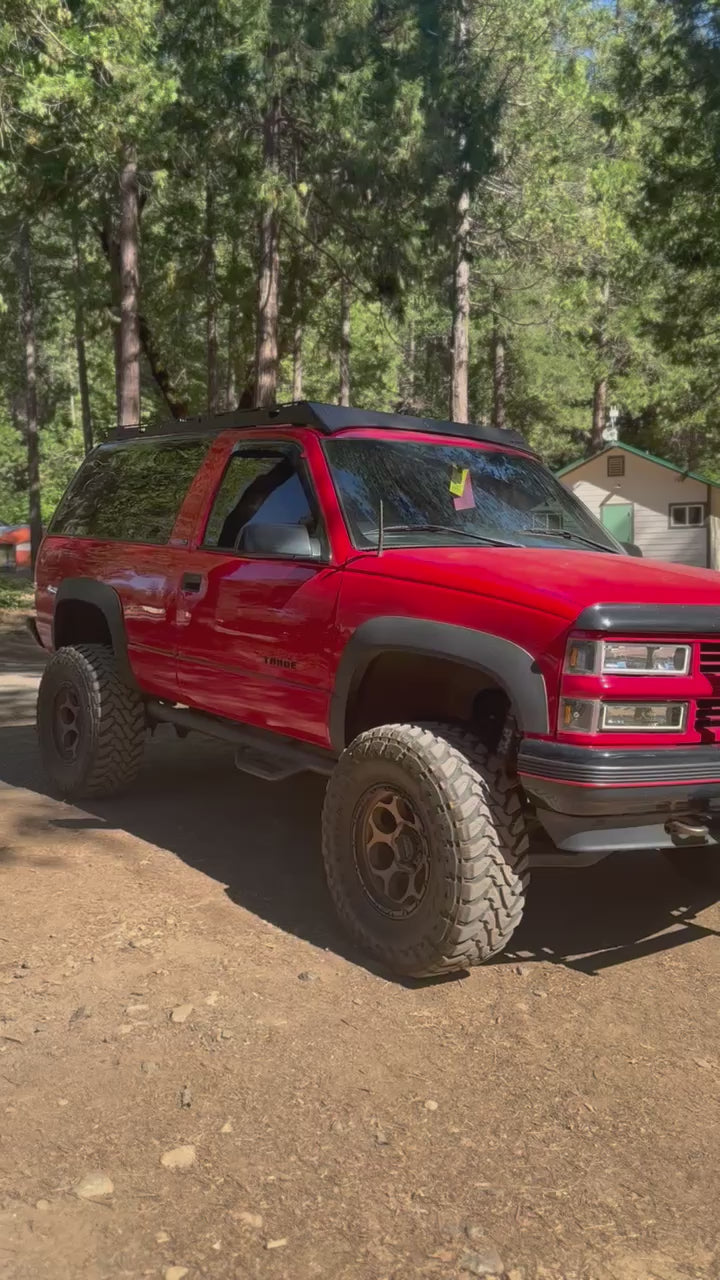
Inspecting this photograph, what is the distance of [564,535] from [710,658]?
4.59 ft

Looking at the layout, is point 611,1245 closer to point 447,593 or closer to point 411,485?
point 447,593

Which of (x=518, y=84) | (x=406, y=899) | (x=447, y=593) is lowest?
(x=406, y=899)

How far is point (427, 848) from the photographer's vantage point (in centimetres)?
383

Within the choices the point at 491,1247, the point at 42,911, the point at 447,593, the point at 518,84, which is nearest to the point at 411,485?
the point at 447,593

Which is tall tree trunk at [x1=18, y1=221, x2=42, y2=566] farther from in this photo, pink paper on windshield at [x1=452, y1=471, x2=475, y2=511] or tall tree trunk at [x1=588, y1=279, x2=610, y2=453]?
pink paper on windshield at [x1=452, y1=471, x2=475, y2=511]

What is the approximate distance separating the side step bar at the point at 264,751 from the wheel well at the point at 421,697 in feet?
0.93

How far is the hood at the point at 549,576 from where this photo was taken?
3633 millimetres

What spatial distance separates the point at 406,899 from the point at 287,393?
3906 centimetres

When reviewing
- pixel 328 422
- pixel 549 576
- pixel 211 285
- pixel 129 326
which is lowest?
pixel 549 576

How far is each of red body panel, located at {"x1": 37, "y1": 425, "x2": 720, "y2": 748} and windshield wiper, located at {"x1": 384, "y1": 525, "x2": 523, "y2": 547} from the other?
132 millimetres

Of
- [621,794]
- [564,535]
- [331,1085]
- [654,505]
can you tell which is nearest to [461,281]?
[654,505]

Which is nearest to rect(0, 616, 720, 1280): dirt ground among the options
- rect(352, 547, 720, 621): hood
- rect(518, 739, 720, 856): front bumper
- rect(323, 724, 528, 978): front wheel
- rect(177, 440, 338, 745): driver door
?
rect(323, 724, 528, 978): front wheel

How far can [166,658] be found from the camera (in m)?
5.57

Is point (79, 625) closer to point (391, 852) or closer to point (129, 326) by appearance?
point (391, 852)
